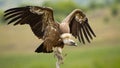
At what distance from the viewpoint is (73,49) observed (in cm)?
376

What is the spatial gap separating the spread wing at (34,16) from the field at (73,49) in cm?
87

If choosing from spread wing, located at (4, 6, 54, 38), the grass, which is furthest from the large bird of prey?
the grass

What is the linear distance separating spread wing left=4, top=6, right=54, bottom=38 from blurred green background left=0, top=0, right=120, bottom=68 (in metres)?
0.77

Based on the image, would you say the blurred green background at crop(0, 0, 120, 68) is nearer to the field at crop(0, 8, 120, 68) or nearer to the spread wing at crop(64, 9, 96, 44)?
the field at crop(0, 8, 120, 68)

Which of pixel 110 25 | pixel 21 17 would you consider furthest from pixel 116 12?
pixel 21 17

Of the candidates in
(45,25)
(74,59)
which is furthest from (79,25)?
(74,59)

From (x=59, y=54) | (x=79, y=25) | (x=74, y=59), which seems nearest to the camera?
(x=59, y=54)

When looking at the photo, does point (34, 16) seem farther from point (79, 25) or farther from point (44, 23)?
point (79, 25)

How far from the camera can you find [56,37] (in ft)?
7.68

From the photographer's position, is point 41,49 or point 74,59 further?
point 74,59

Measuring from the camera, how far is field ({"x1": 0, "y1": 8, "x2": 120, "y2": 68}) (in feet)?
11.3

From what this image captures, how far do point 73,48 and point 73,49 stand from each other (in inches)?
Result: 0.4

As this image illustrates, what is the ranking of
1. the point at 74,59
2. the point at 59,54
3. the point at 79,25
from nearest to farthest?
the point at 59,54 → the point at 79,25 → the point at 74,59

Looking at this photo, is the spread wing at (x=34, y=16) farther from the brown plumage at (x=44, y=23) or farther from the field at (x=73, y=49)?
the field at (x=73, y=49)
